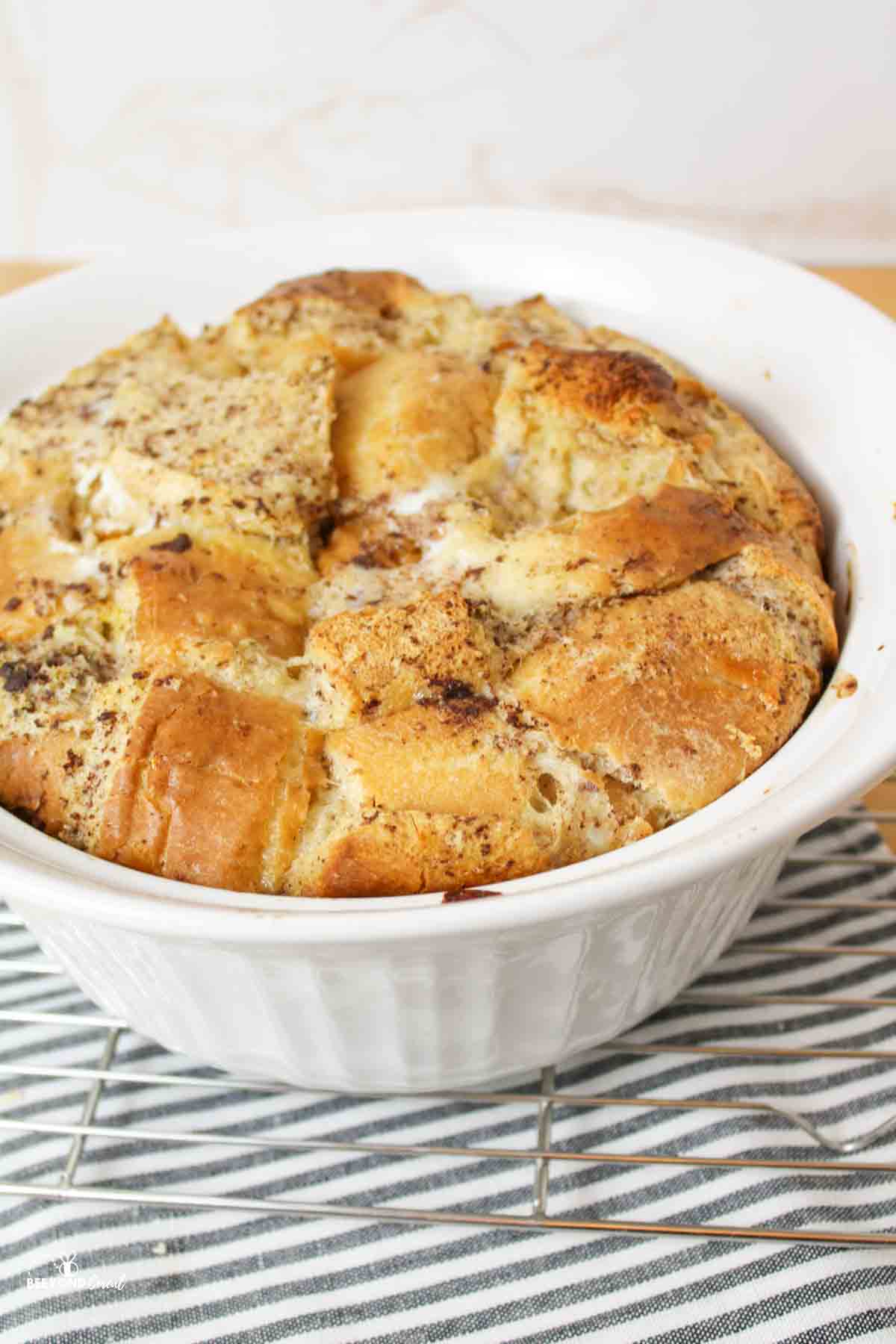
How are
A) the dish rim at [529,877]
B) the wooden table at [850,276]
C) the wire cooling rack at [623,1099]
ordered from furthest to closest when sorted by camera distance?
the wooden table at [850,276]
the wire cooling rack at [623,1099]
the dish rim at [529,877]

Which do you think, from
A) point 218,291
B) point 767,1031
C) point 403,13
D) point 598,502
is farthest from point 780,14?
point 767,1031

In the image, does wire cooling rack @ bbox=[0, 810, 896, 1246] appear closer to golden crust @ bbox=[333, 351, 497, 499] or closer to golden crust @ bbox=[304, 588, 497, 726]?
golden crust @ bbox=[304, 588, 497, 726]

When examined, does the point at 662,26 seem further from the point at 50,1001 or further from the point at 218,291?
the point at 50,1001

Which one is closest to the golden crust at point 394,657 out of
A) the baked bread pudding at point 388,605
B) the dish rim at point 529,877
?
the baked bread pudding at point 388,605

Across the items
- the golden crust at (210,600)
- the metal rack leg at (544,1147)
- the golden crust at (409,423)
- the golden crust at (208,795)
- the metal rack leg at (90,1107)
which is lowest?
the metal rack leg at (90,1107)

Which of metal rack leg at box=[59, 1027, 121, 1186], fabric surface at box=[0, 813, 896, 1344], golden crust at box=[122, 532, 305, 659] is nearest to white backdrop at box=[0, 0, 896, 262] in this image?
golden crust at box=[122, 532, 305, 659]

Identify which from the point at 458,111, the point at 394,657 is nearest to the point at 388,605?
the point at 394,657

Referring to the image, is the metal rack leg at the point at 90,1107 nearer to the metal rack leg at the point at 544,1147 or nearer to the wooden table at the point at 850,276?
the metal rack leg at the point at 544,1147
